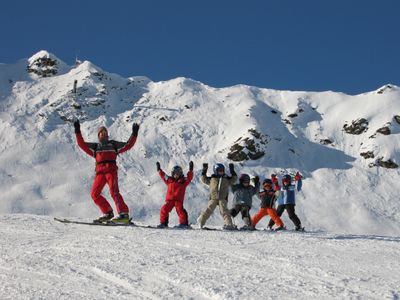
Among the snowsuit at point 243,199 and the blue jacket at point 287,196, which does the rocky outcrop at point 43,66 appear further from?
the snowsuit at point 243,199

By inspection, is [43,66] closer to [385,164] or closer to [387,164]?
[385,164]

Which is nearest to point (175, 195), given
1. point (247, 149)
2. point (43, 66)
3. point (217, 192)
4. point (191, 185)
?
point (217, 192)

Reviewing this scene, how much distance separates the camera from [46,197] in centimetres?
2755

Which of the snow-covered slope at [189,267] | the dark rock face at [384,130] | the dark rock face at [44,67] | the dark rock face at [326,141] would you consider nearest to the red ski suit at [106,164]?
the snow-covered slope at [189,267]

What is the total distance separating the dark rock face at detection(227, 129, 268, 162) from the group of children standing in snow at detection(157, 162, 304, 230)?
851 inches

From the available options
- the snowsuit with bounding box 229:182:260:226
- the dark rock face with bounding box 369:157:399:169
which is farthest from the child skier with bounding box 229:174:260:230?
the dark rock face with bounding box 369:157:399:169

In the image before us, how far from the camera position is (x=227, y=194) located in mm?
11188

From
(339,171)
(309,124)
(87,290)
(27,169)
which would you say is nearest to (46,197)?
(27,169)

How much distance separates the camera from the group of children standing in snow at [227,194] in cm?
1076

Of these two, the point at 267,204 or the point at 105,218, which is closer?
the point at 105,218

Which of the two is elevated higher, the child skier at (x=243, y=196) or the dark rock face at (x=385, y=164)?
the dark rock face at (x=385, y=164)

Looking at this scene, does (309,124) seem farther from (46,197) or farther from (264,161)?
(46,197)

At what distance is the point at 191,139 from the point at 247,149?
3973 millimetres

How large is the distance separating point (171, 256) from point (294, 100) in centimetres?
3892
